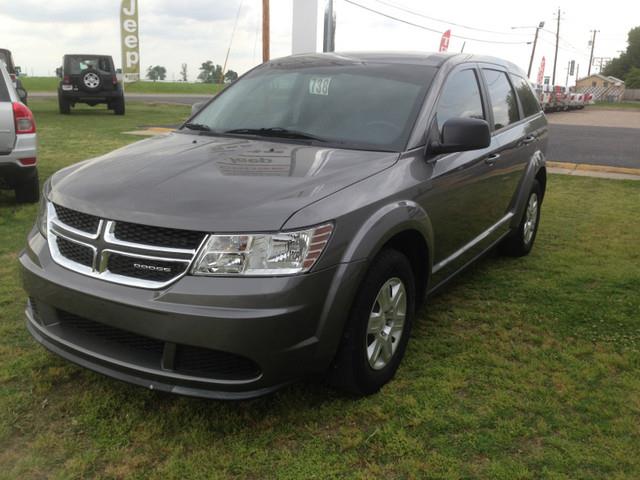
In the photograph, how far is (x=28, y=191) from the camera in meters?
6.87

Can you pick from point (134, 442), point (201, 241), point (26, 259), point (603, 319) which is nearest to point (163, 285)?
point (201, 241)

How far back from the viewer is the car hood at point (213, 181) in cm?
246

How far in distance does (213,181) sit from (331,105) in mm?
1162

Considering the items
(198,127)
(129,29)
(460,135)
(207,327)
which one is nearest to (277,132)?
(198,127)

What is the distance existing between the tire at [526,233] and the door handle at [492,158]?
41.9 inches

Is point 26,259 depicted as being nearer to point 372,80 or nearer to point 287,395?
point 287,395

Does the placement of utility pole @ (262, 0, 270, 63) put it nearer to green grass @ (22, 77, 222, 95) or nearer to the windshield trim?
the windshield trim

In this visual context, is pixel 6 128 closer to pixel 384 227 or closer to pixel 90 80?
pixel 384 227

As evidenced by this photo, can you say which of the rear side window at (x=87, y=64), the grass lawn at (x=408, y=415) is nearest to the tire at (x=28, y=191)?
the grass lawn at (x=408, y=415)

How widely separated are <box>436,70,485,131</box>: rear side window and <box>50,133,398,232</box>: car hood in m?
0.67

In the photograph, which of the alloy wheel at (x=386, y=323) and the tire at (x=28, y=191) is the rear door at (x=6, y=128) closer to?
the tire at (x=28, y=191)

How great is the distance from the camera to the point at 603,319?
13.5 feet

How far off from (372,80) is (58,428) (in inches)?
98.4

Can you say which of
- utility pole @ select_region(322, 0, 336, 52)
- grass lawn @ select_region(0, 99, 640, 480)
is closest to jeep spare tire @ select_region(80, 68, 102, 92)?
utility pole @ select_region(322, 0, 336, 52)
